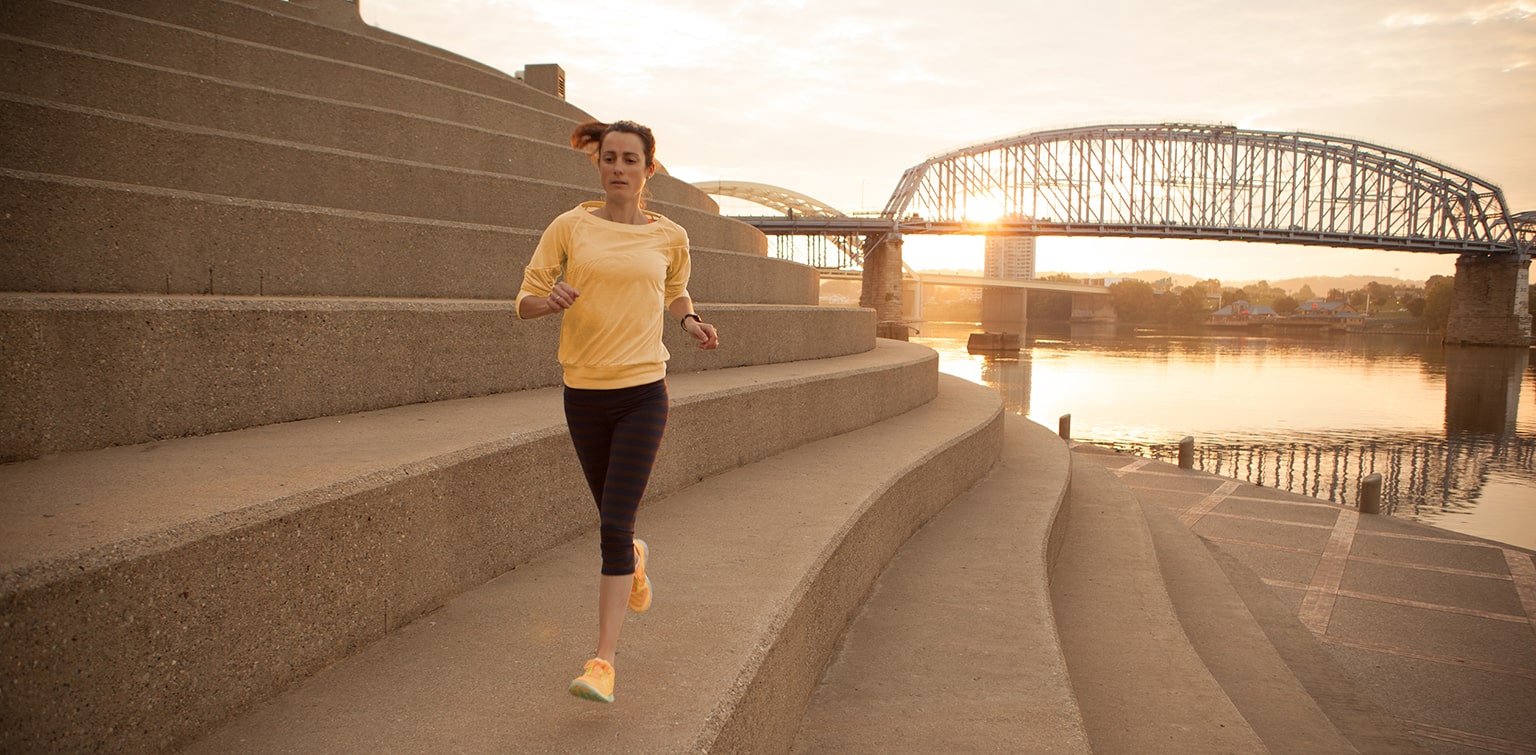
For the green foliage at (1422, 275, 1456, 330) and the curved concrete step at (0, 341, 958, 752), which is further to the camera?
the green foliage at (1422, 275, 1456, 330)

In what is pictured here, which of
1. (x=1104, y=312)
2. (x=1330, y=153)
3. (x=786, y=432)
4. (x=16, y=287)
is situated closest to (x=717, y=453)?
(x=786, y=432)

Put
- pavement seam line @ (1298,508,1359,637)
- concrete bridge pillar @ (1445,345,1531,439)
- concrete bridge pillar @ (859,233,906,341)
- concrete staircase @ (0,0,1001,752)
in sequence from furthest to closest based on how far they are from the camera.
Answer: concrete bridge pillar @ (859,233,906,341), concrete bridge pillar @ (1445,345,1531,439), pavement seam line @ (1298,508,1359,637), concrete staircase @ (0,0,1001,752)

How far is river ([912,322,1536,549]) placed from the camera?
19797mm

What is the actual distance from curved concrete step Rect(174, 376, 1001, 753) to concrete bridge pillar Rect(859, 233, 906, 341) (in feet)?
238

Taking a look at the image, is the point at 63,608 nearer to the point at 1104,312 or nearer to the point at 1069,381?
the point at 1069,381

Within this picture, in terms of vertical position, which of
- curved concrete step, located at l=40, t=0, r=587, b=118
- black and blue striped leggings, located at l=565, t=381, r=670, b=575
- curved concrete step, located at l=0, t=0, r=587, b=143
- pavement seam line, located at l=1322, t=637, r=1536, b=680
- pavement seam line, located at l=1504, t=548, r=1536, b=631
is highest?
curved concrete step, located at l=40, t=0, r=587, b=118

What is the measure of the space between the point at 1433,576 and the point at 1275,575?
2.40 m

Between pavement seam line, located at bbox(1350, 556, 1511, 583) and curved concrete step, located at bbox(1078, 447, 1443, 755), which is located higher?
curved concrete step, located at bbox(1078, 447, 1443, 755)

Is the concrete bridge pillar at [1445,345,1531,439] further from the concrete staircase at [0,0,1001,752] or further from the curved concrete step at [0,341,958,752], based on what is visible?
the curved concrete step at [0,341,958,752]

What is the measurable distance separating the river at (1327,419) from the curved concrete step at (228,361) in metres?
18.3

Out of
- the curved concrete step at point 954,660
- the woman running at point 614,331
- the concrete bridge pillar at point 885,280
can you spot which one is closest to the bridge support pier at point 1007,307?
the concrete bridge pillar at point 885,280

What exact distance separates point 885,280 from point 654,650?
3091 inches

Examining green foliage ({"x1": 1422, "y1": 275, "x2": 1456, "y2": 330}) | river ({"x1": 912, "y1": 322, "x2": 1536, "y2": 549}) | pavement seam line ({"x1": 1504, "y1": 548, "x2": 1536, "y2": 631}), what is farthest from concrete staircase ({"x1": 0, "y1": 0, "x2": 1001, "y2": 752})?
green foliage ({"x1": 1422, "y1": 275, "x2": 1456, "y2": 330})

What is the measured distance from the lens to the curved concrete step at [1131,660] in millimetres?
4145
